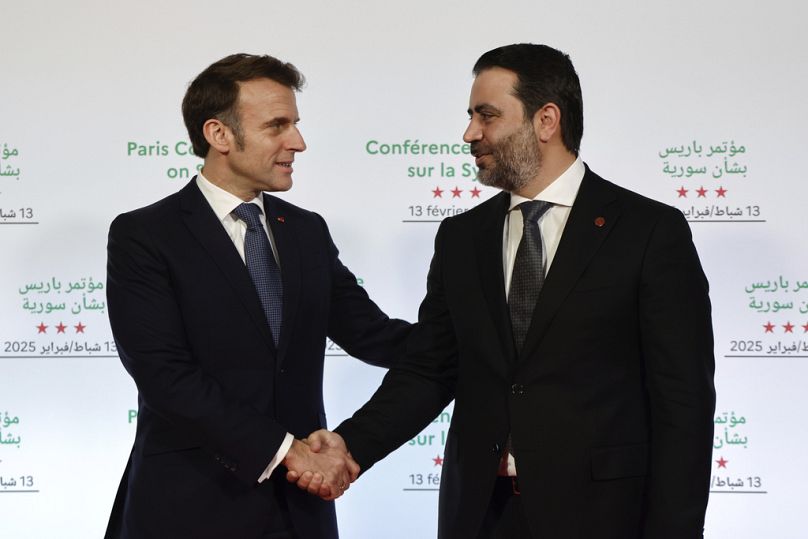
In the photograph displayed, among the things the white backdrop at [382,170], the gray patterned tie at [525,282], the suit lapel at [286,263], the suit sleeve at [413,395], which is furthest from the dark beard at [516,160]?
the white backdrop at [382,170]

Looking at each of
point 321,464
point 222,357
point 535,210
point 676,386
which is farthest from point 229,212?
point 676,386

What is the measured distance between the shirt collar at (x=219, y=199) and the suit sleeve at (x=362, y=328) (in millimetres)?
413

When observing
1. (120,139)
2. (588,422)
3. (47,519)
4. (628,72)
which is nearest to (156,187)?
(120,139)

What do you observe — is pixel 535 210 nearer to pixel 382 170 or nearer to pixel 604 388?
pixel 604 388

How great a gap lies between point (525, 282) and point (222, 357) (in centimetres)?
76

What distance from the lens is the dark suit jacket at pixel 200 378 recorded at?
230 cm

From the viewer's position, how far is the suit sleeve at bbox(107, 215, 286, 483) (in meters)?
2.28

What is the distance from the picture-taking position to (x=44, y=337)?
378cm

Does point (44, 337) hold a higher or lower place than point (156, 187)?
lower

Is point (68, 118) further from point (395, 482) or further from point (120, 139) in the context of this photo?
point (395, 482)

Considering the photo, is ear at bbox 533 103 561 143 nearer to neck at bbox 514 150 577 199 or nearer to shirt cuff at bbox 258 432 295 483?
neck at bbox 514 150 577 199

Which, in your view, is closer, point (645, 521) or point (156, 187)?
point (645, 521)

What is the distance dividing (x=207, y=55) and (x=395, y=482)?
5.92 ft

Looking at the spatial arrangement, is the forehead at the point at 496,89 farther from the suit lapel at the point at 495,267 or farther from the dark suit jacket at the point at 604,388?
the dark suit jacket at the point at 604,388
